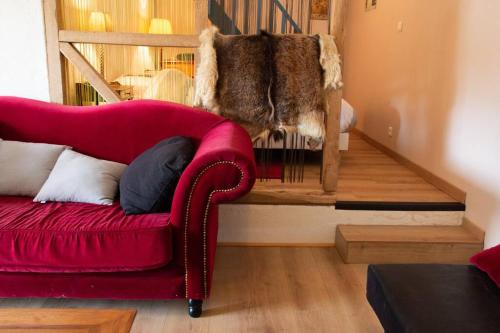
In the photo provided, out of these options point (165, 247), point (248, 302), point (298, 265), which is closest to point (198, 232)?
point (165, 247)

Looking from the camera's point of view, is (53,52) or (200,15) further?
(53,52)

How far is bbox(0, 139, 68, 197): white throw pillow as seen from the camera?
216 centimetres

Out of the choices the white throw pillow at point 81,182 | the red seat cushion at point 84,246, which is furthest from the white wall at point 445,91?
the white throw pillow at point 81,182

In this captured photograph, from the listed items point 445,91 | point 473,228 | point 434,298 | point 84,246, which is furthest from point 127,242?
point 445,91

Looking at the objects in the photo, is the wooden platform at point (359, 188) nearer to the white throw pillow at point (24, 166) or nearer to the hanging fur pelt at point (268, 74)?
the hanging fur pelt at point (268, 74)

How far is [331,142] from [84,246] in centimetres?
159

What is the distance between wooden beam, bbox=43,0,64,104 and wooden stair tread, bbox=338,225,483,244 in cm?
200

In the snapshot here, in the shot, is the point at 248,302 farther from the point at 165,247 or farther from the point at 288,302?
the point at 165,247

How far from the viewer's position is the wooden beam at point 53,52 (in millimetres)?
2527

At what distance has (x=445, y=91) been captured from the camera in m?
3.04

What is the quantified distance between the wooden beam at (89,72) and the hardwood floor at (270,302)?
1251 millimetres

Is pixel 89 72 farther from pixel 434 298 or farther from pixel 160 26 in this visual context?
pixel 434 298

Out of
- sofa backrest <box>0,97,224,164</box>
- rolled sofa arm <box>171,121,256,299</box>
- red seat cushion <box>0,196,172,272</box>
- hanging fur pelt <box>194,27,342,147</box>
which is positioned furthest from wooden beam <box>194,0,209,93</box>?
red seat cushion <box>0,196,172,272</box>

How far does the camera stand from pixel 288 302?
80.8 inches
